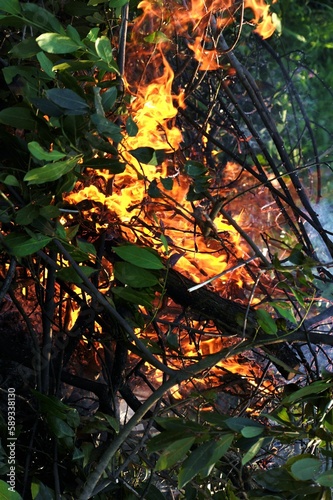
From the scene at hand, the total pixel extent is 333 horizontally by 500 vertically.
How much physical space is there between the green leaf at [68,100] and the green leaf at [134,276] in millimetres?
200

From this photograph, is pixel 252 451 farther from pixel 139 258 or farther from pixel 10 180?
pixel 10 180

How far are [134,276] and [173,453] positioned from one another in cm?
22

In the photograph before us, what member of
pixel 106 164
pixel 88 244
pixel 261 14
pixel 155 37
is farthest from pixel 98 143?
pixel 261 14

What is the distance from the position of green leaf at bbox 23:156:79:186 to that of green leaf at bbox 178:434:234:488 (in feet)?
1.08

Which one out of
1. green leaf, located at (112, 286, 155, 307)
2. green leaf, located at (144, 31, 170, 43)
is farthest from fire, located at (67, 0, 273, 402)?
green leaf, located at (112, 286, 155, 307)

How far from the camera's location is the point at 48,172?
0.74 m

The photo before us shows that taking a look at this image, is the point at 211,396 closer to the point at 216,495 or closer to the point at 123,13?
the point at 216,495

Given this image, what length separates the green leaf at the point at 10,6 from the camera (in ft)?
2.51

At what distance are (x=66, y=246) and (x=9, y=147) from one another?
A: 0.14 metres

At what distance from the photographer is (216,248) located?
3.78 ft

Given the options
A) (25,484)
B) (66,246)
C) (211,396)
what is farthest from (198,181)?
(25,484)

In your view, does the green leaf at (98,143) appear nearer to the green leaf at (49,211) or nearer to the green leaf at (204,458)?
the green leaf at (49,211)

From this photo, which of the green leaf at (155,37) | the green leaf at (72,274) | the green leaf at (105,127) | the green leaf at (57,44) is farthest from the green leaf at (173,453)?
the green leaf at (155,37)

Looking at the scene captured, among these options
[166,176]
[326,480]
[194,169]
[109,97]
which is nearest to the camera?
[326,480]
